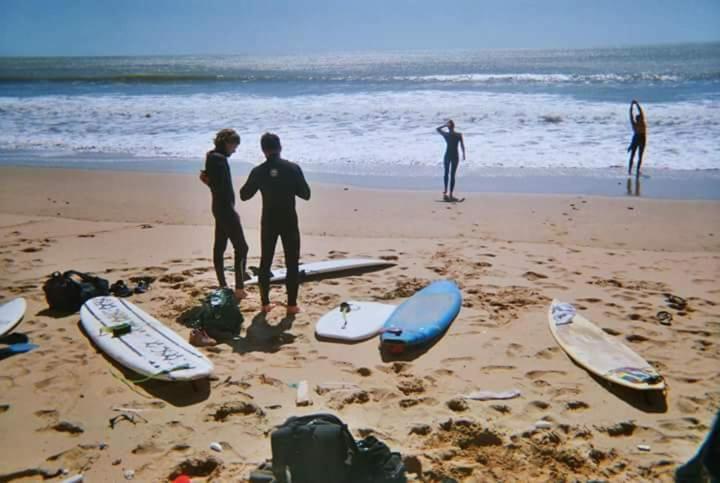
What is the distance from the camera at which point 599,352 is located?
4891 millimetres

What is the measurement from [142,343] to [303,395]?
1637mm

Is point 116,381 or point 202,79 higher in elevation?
point 202,79

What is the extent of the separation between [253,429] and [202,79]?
50.8 metres

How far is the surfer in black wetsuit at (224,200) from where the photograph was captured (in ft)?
18.9

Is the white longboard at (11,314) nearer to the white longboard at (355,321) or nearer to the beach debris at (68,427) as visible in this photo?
the beach debris at (68,427)

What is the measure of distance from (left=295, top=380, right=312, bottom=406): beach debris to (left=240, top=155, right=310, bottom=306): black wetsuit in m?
1.52

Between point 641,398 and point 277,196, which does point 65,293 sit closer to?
point 277,196

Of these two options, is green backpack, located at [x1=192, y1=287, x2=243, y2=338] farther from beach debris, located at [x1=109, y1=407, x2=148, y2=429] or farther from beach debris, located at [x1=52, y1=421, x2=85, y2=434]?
beach debris, located at [x1=52, y1=421, x2=85, y2=434]

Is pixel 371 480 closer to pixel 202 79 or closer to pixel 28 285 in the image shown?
pixel 28 285

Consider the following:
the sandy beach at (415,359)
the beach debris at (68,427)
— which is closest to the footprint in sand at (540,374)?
the sandy beach at (415,359)

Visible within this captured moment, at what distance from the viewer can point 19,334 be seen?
530cm

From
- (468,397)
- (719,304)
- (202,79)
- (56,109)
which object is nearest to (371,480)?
(468,397)

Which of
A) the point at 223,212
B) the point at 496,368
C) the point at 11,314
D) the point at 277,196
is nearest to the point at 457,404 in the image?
the point at 496,368

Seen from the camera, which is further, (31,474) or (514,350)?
(514,350)
